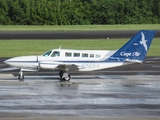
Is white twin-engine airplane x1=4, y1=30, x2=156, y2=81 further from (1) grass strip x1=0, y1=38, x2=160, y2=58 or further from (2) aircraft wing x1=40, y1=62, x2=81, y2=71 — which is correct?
(1) grass strip x1=0, y1=38, x2=160, y2=58

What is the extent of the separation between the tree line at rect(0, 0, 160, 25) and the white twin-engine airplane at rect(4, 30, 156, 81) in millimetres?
59823

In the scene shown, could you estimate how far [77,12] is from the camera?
295 ft

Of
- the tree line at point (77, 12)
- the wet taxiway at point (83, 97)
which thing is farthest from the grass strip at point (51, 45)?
the tree line at point (77, 12)

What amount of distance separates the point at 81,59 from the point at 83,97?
20.2 feet

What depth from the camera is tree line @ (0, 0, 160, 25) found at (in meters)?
88.4

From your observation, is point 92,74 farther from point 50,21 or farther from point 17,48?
point 50,21

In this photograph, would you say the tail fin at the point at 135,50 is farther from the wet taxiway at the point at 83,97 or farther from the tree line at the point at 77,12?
the tree line at the point at 77,12

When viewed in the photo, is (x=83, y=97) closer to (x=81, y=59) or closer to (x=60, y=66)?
(x=60, y=66)

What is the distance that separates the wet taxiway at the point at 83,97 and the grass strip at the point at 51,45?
1417 centimetres

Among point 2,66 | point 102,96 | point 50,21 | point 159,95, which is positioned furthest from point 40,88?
point 50,21

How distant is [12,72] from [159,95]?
38.3 feet

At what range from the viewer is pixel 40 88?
2491 cm

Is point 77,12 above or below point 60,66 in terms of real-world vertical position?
above

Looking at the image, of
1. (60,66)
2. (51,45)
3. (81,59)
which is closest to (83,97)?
(60,66)
